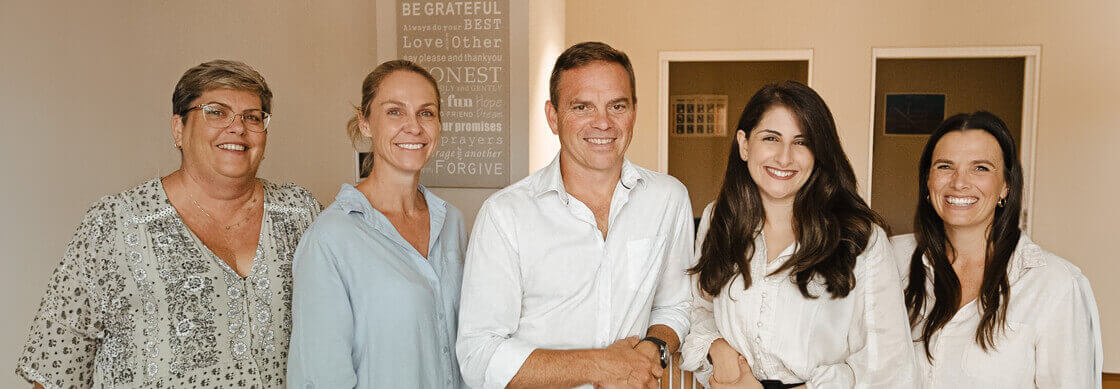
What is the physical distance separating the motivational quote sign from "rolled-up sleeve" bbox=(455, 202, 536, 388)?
2.01 meters

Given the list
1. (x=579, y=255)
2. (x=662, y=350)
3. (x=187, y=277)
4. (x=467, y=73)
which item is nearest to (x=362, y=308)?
(x=187, y=277)

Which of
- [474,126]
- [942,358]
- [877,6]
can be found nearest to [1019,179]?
[942,358]

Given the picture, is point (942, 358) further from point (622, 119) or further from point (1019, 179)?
point (622, 119)

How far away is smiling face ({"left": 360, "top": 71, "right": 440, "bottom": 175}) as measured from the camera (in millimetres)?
1899

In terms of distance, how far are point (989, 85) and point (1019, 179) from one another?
583cm

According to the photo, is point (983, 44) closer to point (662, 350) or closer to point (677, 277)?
point (677, 277)

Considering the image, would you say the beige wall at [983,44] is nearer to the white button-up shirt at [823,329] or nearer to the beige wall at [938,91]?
the beige wall at [938,91]

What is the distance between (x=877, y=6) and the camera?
550 centimetres

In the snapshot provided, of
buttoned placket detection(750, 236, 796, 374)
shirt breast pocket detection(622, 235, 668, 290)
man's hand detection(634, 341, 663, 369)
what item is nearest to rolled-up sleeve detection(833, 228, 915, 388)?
→ buttoned placket detection(750, 236, 796, 374)

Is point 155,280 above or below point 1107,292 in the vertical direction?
above

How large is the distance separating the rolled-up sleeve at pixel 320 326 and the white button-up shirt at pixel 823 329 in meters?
0.91

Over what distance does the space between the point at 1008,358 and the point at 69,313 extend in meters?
2.47

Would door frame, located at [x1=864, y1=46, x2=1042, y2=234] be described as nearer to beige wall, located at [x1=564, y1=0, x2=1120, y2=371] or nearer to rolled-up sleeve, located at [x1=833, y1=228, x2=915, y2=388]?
beige wall, located at [x1=564, y1=0, x2=1120, y2=371]

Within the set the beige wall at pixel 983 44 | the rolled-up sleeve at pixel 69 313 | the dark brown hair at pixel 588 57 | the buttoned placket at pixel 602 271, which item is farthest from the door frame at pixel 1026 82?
the rolled-up sleeve at pixel 69 313
